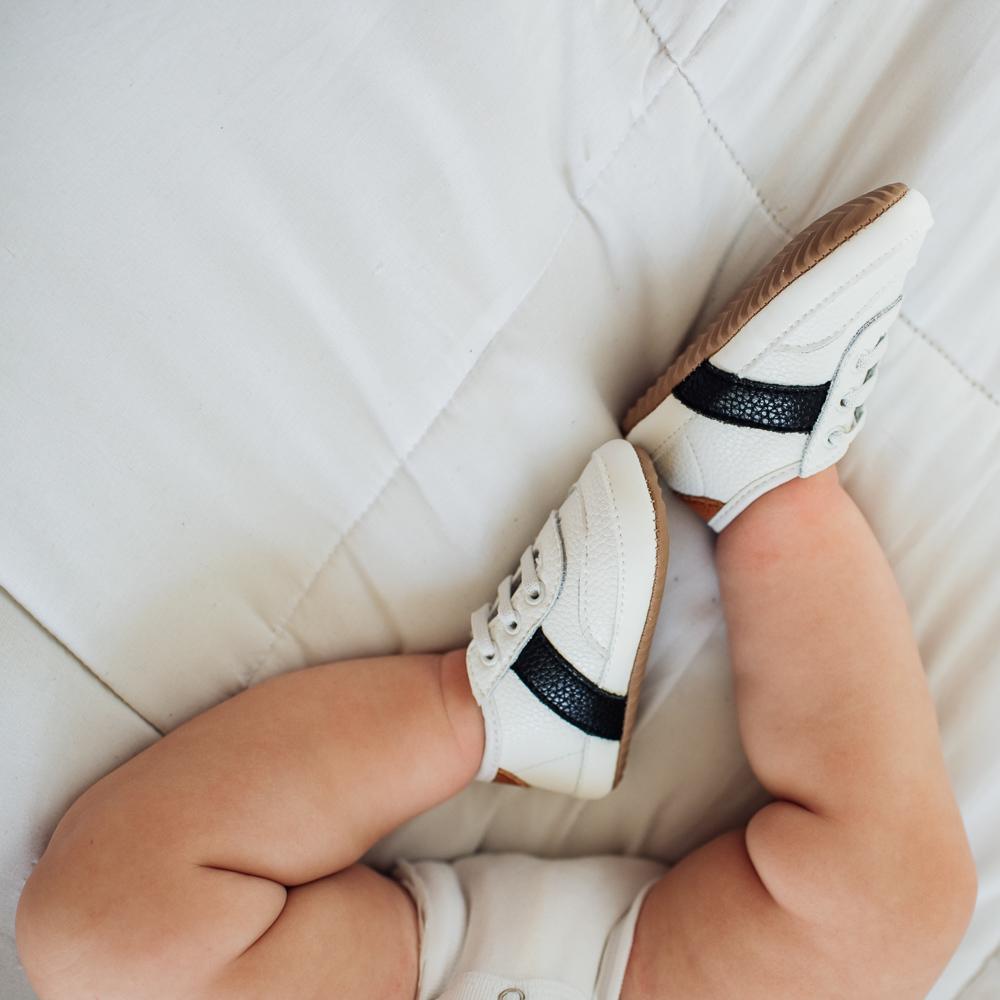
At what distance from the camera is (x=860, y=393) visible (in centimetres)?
72

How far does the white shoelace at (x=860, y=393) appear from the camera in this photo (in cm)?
70

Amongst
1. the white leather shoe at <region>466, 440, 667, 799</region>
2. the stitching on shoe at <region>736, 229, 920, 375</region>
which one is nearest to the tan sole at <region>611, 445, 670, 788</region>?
the white leather shoe at <region>466, 440, 667, 799</region>

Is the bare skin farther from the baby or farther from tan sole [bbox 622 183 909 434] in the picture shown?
tan sole [bbox 622 183 909 434]

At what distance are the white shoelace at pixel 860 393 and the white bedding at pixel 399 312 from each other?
0.20ft

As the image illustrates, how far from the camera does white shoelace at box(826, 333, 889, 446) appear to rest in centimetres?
70

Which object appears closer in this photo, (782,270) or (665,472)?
(782,270)

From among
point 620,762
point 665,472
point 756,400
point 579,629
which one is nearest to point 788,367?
point 756,400

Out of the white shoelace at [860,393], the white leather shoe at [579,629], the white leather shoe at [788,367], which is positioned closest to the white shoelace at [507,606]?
the white leather shoe at [579,629]

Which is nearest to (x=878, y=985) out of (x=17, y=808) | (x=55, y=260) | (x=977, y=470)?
(x=977, y=470)

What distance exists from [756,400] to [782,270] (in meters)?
0.10

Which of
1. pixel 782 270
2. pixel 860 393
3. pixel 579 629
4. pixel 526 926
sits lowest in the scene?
pixel 526 926

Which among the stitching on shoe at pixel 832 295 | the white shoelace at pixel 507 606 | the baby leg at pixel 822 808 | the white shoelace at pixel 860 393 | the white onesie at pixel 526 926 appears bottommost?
the white onesie at pixel 526 926

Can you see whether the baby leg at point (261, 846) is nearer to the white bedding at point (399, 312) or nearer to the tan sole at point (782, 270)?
the white bedding at point (399, 312)

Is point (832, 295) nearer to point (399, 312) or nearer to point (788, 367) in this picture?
point (788, 367)
